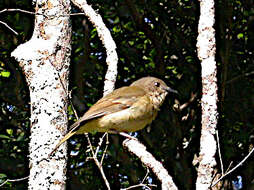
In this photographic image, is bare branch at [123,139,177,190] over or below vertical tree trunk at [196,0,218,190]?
below

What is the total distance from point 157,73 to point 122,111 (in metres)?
1.76

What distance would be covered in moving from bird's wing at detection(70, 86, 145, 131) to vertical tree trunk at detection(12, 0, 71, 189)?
0.85 meters

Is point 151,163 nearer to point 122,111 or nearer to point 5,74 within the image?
point 122,111

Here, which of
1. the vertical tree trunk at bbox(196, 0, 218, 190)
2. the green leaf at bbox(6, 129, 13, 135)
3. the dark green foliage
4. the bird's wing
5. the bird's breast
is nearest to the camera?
the vertical tree trunk at bbox(196, 0, 218, 190)

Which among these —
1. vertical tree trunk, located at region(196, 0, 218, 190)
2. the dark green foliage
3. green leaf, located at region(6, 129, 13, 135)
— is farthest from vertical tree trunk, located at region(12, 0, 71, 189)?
the dark green foliage

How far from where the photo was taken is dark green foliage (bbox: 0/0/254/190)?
747cm


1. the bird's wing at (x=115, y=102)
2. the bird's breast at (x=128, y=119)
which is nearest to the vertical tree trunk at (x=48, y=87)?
the bird's wing at (x=115, y=102)

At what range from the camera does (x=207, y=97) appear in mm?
4301

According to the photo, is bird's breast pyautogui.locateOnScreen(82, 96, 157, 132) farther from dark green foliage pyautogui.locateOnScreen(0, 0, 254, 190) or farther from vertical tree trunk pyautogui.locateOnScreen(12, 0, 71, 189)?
dark green foliage pyautogui.locateOnScreen(0, 0, 254, 190)

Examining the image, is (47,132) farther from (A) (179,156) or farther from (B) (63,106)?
(A) (179,156)

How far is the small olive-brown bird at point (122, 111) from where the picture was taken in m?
5.70

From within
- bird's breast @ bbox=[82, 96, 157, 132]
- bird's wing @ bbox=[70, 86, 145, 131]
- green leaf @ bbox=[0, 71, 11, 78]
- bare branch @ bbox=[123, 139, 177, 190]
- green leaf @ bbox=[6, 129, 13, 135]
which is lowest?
bare branch @ bbox=[123, 139, 177, 190]

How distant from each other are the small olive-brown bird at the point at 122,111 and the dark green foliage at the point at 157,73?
126cm

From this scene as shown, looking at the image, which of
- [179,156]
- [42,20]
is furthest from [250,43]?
[42,20]
